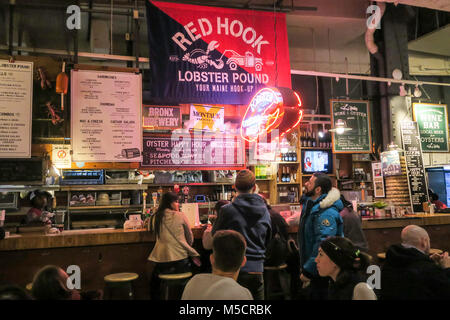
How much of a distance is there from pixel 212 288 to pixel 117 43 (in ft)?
24.3

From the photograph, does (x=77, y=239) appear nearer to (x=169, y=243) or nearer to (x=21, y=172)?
(x=169, y=243)

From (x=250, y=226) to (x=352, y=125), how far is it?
536 cm

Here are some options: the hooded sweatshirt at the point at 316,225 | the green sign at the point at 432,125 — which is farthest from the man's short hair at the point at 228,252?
the green sign at the point at 432,125

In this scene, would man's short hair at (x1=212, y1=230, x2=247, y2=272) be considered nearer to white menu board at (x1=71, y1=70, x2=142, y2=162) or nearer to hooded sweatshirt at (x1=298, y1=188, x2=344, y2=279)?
hooded sweatshirt at (x1=298, y1=188, x2=344, y2=279)

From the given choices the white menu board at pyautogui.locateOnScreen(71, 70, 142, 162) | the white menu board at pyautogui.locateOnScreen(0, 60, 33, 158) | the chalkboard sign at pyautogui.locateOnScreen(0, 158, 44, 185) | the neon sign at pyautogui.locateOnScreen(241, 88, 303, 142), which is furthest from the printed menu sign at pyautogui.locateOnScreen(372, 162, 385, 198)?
the chalkboard sign at pyautogui.locateOnScreen(0, 158, 44, 185)

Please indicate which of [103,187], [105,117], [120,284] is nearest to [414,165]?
[105,117]

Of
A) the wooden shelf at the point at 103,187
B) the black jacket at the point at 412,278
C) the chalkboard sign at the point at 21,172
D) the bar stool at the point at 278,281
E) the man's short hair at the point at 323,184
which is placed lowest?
the bar stool at the point at 278,281

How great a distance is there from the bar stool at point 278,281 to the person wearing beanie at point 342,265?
238 cm

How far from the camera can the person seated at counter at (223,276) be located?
6.84 ft

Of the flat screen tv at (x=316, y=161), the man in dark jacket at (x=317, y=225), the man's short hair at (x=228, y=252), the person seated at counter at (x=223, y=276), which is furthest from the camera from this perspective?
the flat screen tv at (x=316, y=161)

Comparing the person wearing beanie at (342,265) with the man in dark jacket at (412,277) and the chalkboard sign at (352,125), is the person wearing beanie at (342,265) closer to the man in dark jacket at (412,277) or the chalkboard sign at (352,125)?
the man in dark jacket at (412,277)

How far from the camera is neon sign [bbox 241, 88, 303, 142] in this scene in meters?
4.83

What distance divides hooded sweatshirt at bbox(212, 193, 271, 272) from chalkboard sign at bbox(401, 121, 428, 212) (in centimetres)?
516

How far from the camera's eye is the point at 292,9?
22.3 feet
